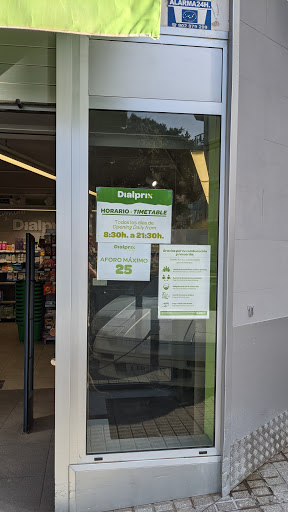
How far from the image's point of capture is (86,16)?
2266 millimetres

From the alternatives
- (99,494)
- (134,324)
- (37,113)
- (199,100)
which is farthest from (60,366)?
(199,100)

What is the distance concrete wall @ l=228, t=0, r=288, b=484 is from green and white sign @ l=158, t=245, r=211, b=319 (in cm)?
25

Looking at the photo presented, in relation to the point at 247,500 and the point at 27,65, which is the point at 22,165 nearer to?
the point at 27,65

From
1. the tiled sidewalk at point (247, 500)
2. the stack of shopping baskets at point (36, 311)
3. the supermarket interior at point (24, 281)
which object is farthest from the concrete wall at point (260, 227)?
the stack of shopping baskets at point (36, 311)

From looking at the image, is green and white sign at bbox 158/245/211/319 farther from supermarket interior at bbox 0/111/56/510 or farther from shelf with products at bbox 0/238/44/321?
shelf with products at bbox 0/238/44/321

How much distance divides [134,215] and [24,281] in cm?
543

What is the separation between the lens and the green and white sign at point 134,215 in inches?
116

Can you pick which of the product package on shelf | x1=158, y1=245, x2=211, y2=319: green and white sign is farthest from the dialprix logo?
the product package on shelf

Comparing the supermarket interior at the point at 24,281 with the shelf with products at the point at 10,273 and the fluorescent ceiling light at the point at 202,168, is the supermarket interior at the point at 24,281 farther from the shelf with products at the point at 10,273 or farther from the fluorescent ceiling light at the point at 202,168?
the fluorescent ceiling light at the point at 202,168

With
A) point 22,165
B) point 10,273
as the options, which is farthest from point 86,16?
point 10,273

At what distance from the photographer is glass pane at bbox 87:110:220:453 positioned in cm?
295

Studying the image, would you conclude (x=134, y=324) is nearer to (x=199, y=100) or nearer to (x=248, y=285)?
(x=248, y=285)

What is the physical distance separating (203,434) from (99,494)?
888mm

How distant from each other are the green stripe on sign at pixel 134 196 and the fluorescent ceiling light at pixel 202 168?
10.7 inches
